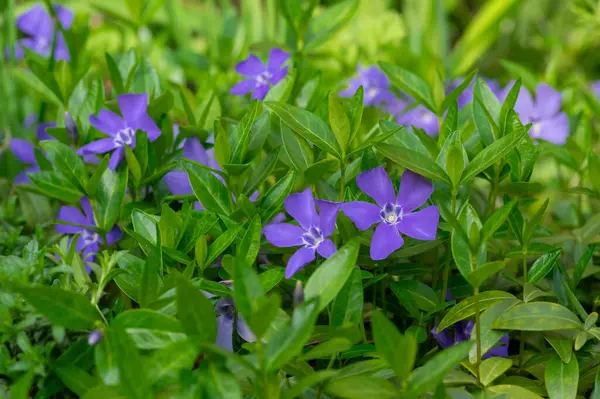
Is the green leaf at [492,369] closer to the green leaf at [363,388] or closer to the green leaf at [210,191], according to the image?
the green leaf at [363,388]

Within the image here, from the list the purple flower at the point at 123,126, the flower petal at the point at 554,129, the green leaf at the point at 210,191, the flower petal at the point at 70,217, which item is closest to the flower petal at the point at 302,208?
the green leaf at the point at 210,191

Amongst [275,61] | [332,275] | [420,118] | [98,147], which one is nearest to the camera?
[332,275]

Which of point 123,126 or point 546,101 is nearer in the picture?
point 123,126

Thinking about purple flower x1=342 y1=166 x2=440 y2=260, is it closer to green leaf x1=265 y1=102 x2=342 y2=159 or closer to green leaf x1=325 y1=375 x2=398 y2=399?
green leaf x1=265 y1=102 x2=342 y2=159

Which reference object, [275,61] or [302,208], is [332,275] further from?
[275,61]

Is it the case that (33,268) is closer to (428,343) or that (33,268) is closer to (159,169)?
(159,169)

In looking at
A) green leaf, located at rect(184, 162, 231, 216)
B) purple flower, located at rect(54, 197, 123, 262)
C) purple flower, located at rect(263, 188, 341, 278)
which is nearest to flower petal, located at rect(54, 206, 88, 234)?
purple flower, located at rect(54, 197, 123, 262)

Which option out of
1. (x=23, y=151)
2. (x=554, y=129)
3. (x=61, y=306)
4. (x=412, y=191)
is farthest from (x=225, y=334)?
(x=554, y=129)
